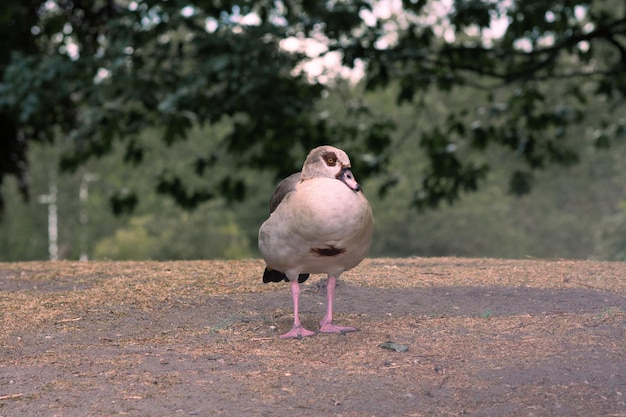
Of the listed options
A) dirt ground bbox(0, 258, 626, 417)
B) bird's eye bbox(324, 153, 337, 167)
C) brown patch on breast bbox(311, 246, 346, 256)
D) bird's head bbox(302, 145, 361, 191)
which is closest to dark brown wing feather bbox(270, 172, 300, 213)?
bird's head bbox(302, 145, 361, 191)

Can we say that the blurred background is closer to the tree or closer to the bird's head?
the tree

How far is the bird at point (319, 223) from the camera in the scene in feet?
18.2

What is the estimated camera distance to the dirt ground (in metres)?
4.85

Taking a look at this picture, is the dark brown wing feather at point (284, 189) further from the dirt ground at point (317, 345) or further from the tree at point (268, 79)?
the tree at point (268, 79)

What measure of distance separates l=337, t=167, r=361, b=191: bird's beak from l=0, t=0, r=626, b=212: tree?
4976mm

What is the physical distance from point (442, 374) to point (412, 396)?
16.4 inches

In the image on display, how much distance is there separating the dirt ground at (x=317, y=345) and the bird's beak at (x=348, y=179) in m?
1.04

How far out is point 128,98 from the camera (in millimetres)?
11570

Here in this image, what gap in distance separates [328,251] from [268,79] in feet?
18.8

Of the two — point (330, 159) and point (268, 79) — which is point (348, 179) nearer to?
point (330, 159)

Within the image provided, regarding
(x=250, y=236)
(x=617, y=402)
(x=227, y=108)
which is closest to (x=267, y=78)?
(x=227, y=108)

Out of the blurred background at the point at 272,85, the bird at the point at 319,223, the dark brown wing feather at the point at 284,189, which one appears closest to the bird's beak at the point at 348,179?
the bird at the point at 319,223

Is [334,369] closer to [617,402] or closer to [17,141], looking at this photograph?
[617,402]

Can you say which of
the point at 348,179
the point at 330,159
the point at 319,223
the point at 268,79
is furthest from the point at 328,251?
the point at 268,79
